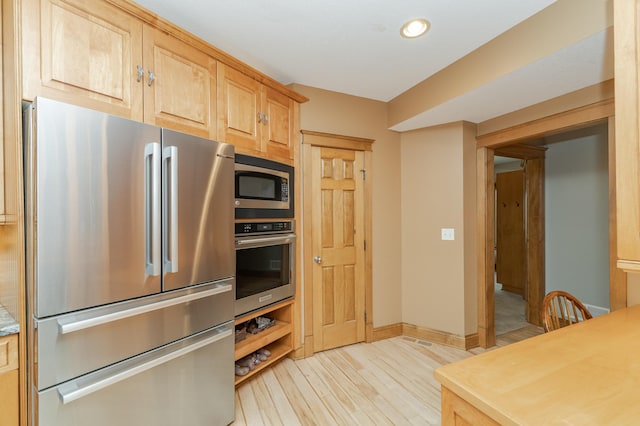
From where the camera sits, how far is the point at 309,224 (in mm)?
2764

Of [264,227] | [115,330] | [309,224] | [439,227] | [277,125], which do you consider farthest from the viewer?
[439,227]

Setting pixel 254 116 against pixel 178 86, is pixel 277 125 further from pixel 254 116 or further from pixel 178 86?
pixel 178 86

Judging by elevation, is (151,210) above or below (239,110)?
below

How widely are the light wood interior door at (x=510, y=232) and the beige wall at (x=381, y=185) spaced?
2.89 metres

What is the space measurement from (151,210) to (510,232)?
215 inches

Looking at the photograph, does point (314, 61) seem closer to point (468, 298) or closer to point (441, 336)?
point (468, 298)

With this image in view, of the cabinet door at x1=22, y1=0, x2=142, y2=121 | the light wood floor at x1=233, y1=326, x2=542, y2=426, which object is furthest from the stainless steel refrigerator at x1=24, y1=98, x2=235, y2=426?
the light wood floor at x1=233, y1=326, x2=542, y2=426

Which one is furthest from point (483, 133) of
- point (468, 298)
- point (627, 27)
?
point (627, 27)

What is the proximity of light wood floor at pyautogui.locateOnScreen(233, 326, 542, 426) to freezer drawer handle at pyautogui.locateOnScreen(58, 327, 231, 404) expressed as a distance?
67 centimetres

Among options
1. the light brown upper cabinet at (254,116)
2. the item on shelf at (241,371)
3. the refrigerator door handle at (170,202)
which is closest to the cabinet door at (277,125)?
the light brown upper cabinet at (254,116)

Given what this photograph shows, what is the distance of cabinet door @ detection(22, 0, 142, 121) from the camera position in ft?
4.01

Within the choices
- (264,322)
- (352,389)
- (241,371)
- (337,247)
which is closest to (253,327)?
(264,322)

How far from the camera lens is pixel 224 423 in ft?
5.93

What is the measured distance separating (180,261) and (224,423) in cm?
108
